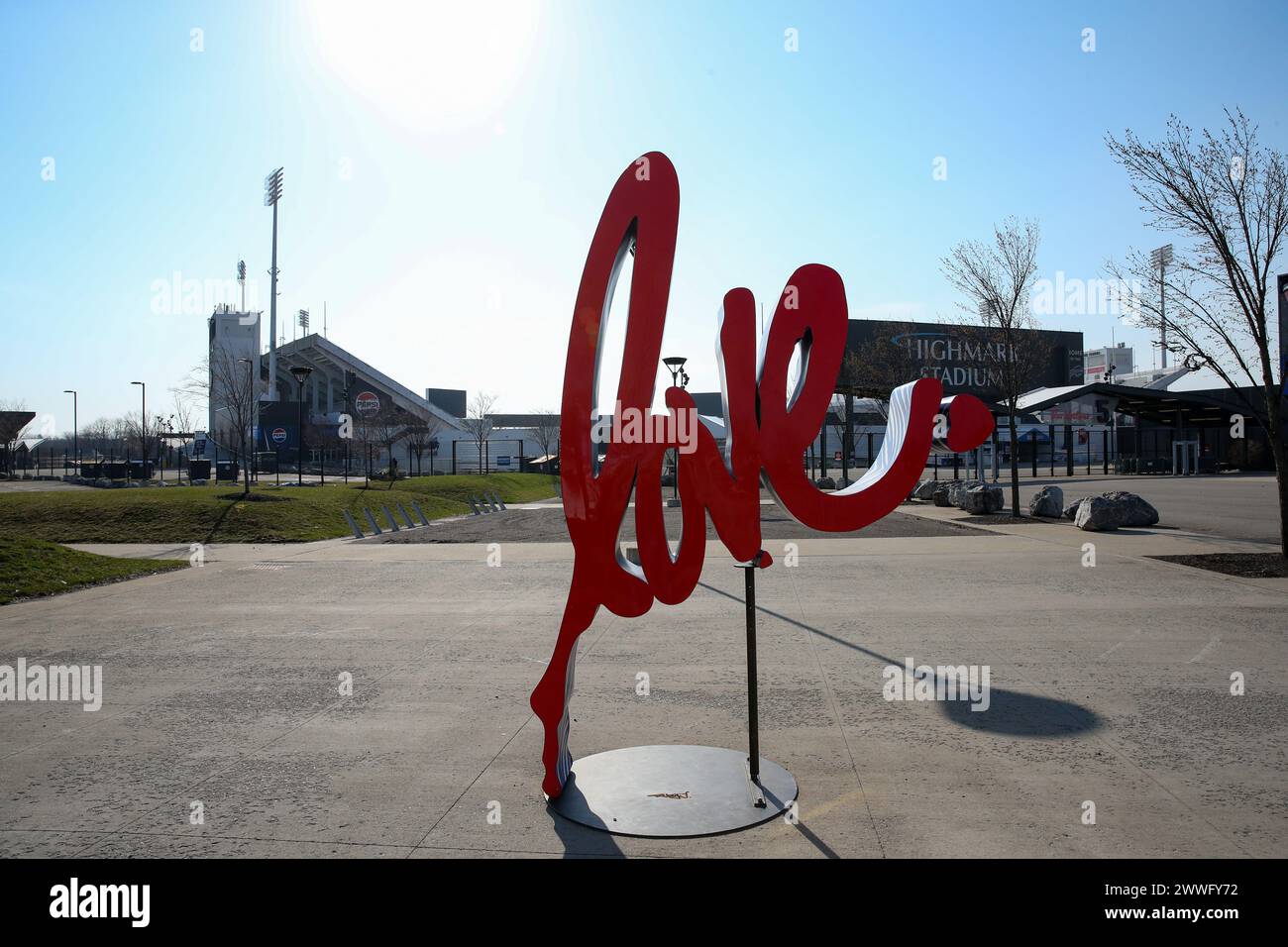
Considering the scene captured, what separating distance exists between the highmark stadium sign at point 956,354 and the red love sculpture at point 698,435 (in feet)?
31.6

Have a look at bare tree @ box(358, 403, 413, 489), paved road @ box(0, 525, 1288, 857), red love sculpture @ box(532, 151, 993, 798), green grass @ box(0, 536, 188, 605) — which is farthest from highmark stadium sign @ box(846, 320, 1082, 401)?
bare tree @ box(358, 403, 413, 489)

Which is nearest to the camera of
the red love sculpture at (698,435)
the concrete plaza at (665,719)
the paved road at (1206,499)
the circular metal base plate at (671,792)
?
the concrete plaza at (665,719)

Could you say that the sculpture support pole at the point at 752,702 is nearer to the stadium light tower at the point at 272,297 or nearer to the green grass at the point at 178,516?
the green grass at the point at 178,516

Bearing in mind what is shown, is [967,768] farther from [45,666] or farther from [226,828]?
[45,666]

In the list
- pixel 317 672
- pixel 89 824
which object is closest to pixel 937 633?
pixel 317 672

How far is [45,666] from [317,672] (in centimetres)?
256

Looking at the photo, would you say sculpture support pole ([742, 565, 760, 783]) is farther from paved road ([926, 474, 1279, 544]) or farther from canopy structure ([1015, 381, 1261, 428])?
canopy structure ([1015, 381, 1261, 428])

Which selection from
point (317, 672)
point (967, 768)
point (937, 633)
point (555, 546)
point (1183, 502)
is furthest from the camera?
point (1183, 502)

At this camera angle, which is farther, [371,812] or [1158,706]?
[1158,706]

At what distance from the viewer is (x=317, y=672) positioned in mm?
7836

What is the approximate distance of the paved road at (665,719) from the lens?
4.38 m

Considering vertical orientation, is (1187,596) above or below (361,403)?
below

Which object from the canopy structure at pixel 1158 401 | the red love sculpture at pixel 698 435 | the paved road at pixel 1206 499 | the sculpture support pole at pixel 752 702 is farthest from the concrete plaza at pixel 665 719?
the canopy structure at pixel 1158 401
